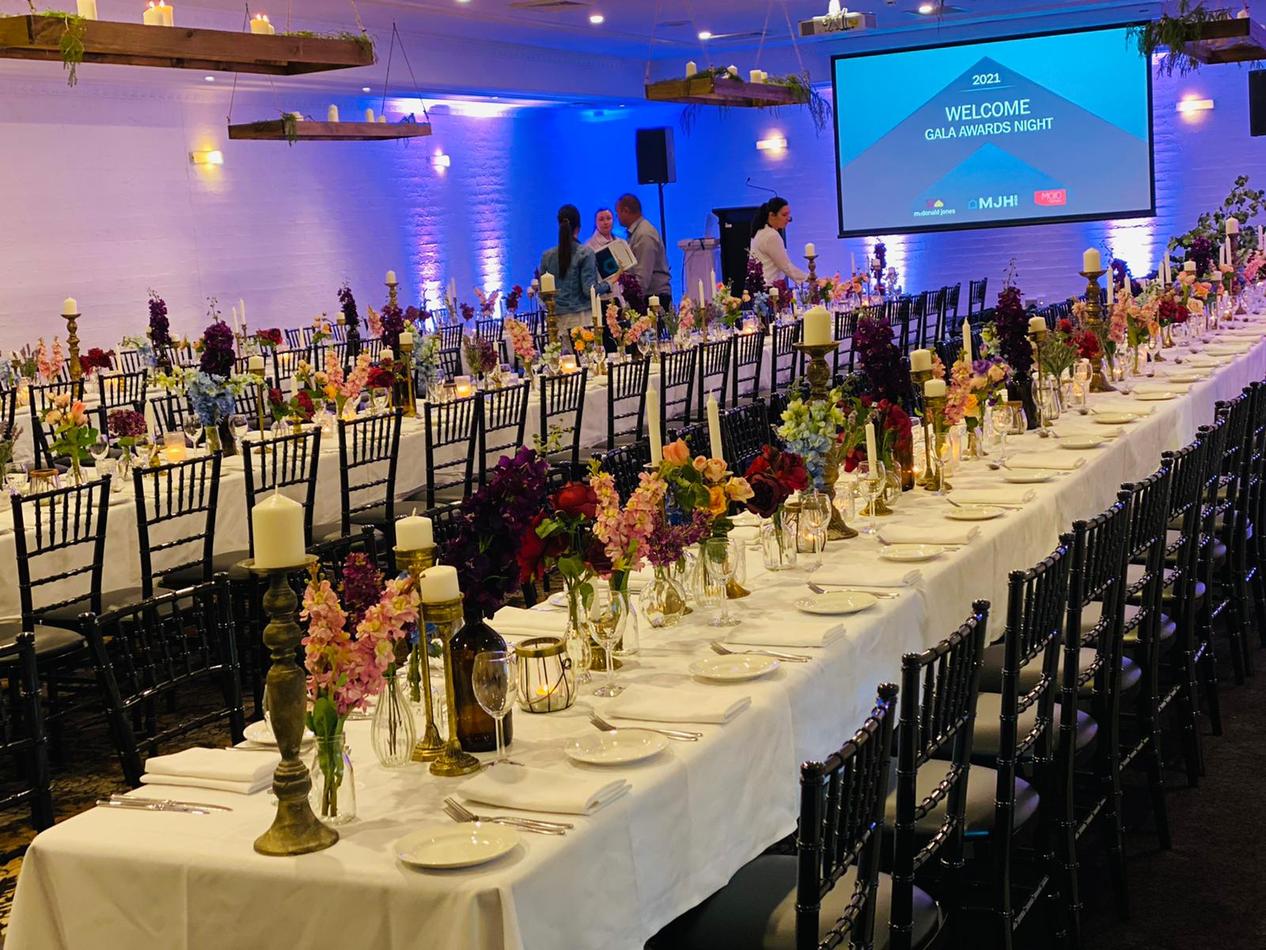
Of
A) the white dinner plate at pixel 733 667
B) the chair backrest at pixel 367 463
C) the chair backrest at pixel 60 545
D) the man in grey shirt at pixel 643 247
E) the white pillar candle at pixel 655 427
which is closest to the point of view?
the white dinner plate at pixel 733 667

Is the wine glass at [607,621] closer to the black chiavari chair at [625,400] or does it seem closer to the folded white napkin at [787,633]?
the folded white napkin at [787,633]

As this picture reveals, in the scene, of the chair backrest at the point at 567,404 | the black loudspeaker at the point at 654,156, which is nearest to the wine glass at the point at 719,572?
the chair backrest at the point at 567,404

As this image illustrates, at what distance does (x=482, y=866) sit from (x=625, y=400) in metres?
6.42

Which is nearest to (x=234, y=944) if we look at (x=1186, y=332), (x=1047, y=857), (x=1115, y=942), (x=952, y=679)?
(x=952, y=679)

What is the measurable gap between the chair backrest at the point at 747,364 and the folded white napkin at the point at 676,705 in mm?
5696

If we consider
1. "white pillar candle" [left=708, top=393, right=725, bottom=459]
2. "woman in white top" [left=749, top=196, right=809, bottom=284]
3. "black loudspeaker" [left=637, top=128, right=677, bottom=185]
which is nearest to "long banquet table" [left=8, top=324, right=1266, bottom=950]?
"white pillar candle" [left=708, top=393, right=725, bottom=459]

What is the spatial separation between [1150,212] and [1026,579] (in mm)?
12124

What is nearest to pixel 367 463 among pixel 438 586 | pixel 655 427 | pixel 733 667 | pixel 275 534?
pixel 655 427

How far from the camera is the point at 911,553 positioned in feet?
12.2

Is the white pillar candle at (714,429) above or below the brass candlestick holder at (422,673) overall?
above

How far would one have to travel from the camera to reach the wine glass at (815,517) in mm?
3756

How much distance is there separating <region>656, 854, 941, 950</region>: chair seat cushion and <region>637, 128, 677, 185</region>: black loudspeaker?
1458cm

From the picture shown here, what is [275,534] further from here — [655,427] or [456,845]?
[655,427]

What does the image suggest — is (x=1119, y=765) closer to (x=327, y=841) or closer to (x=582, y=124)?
(x=327, y=841)
